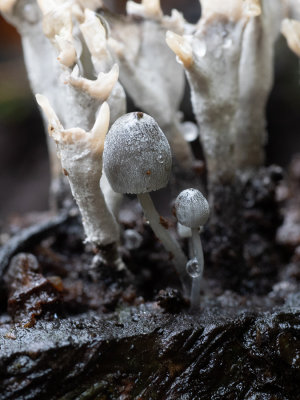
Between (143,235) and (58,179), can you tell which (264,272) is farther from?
(58,179)

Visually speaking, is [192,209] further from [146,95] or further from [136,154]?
[146,95]

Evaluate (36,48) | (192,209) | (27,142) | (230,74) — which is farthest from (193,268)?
(27,142)

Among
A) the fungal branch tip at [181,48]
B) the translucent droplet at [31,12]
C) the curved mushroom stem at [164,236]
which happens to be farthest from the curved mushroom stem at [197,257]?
the translucent droplet at [31,12]

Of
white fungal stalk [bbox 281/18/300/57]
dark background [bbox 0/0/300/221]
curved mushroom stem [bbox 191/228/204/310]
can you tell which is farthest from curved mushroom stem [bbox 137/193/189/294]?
dark background [bbox 0/0/300/221]

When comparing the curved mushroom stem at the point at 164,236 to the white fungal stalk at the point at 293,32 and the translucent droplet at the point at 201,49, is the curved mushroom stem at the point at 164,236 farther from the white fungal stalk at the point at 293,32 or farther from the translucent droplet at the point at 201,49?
the white fungal stalk at the point at 293,32

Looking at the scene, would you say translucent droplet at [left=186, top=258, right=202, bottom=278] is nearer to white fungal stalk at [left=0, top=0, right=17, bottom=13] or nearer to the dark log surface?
the dark log surface
